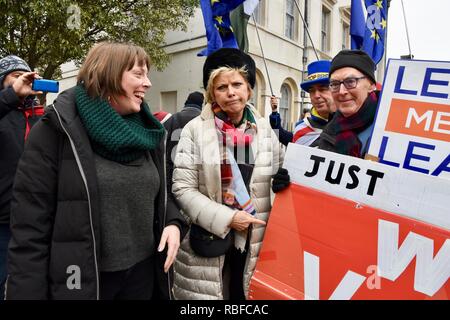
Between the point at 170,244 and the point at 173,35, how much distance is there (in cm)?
1186

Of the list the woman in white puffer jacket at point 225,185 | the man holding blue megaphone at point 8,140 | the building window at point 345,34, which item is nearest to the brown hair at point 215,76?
the woman in white puffer jacket at point 225,185

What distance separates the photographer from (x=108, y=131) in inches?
56.9

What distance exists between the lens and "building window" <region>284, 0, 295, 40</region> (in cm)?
1406

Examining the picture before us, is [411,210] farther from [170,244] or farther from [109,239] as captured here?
[109,239]

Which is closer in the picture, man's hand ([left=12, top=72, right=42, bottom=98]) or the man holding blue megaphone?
man's hand ([left=12, top=72, right=42, bottom=98])

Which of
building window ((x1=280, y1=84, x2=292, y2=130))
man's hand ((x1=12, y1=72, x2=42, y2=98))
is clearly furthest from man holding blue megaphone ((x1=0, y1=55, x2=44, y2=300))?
building window ((x1=280, y1=84, x2=292, y2=130))

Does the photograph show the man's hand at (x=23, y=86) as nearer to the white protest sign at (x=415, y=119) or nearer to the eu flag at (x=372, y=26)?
the white protest sign at (x=415, y=119)

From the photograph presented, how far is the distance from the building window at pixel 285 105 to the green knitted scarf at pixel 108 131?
13.1 meters

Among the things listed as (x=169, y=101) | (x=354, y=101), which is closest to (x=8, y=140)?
(x=354, y=101)

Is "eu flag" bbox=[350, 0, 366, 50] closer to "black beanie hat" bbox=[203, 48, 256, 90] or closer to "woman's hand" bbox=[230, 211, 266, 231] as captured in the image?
"black beanie hat" bbox=[203, 48, 256, 90]

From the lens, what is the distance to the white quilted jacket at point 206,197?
1733 millimetres

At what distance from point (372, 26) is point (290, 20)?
11446 millimetres

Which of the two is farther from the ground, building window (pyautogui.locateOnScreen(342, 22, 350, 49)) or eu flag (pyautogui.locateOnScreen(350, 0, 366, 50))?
building window (pyautogui.locateOnScreen(342, 22, 350, 49))

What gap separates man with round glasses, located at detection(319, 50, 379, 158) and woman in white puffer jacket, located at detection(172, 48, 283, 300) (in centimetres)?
40
